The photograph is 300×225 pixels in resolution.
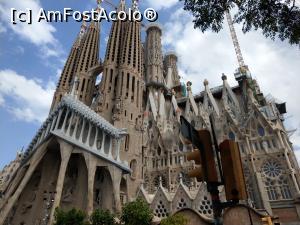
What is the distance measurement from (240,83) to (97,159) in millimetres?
24066

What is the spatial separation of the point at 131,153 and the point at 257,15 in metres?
23.6

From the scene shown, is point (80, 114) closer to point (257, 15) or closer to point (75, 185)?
point (75, 185)

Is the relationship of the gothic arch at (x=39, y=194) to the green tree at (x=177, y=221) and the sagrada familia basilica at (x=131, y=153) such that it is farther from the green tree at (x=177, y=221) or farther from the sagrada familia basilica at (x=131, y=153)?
the green tree at (x=177, y=221)

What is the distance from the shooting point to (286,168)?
76.7ft

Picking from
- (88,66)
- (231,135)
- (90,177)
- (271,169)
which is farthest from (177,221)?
(88,66)

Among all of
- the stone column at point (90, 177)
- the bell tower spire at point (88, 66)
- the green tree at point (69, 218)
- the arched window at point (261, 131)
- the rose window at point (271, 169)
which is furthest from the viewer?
the bell tower spire at point (88, 66)

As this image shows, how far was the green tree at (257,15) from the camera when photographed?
6016 mm

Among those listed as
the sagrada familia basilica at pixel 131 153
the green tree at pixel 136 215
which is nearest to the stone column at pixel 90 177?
the sagrada familia basilica at pixel 131 153

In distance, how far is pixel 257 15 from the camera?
6.41 m

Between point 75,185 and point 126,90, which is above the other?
point 126,90

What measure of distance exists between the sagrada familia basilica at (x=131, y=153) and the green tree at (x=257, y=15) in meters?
10.8

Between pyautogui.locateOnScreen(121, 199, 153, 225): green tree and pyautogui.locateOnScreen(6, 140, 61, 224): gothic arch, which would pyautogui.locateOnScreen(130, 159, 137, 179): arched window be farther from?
pyautogui.locateOnScreen(121, 199, 153, 225): green tree

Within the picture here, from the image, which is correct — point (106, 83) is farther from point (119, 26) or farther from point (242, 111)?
point (242, 111)

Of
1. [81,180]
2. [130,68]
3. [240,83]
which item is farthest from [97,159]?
[240,83]
